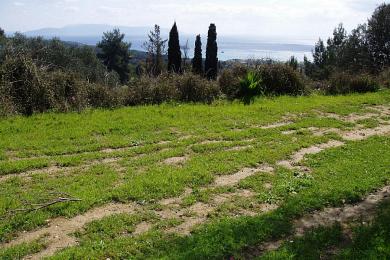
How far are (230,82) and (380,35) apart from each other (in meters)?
19.4

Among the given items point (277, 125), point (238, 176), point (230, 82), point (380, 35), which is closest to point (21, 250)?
point (238, 176)

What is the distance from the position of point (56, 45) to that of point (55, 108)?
110 ft

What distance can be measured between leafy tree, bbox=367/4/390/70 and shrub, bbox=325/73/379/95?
12.7 m

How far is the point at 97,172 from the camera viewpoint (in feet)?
26.8

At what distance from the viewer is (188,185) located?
7.61 m

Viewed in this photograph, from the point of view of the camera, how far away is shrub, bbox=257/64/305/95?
17.8 m

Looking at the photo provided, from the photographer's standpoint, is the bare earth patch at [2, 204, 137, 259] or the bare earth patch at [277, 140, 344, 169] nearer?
the bare earth patch at [2, 204, 137, 259]

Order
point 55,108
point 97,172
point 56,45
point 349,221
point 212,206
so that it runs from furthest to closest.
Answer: point 56,45 < point 55,108 < point 97,172 < point 212,206 < point 349,221

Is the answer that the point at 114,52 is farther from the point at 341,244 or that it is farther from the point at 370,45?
the point at 341,244

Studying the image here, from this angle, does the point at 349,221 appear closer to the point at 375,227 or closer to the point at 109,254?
the point at 375,227

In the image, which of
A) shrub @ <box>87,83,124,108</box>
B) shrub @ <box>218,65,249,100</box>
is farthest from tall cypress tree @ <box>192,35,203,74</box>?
shrub @ <box>87,83,124,108</box>

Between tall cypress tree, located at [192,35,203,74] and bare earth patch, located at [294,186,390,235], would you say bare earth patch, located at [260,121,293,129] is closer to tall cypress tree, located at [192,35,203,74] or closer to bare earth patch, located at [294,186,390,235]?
bare earth patch, located at [294,186,390,235]

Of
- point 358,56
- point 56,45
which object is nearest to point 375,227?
point 358,56

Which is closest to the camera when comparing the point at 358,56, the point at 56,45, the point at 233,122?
the point at 233,122
